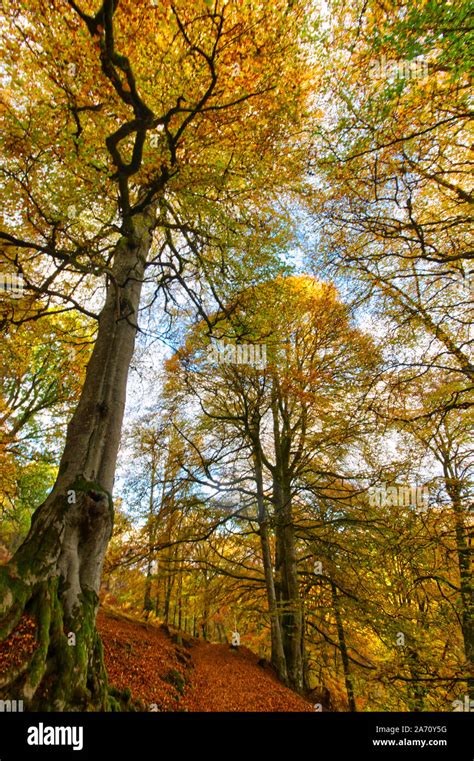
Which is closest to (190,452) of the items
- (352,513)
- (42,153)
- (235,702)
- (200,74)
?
(352,513)

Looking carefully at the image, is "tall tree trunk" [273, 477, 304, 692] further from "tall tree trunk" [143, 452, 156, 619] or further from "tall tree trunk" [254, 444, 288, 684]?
"tall tree trunk" [143, 452, 156, 619]

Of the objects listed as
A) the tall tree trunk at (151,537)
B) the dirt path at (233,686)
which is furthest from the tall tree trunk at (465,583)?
the tall tree trunk at (151,537)

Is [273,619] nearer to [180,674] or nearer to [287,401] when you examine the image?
[180,674]

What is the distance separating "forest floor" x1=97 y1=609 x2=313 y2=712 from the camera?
4559 millimetres

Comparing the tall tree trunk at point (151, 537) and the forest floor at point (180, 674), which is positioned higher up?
the tall tree trunk at point (151, 537)

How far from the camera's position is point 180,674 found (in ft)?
18.9

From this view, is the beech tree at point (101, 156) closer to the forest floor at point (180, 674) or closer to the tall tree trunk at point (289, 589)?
the forest floor at point (180, 674)

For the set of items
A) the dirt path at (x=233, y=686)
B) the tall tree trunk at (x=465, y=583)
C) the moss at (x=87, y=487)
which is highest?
the moss at (x=87, y=487)

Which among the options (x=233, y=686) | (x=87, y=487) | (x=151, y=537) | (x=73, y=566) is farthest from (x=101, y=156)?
(x=233, y=686)

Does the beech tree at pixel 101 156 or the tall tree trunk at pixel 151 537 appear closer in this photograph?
the beech tree at pixel 101 156

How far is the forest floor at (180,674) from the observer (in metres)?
4.56

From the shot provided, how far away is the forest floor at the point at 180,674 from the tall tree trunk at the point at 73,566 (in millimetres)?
1642

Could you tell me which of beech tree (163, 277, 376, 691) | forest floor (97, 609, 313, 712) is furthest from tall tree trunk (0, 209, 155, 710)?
beech tree (163, 277, 376, 691)

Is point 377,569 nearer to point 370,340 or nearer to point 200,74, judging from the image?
point 370,340
